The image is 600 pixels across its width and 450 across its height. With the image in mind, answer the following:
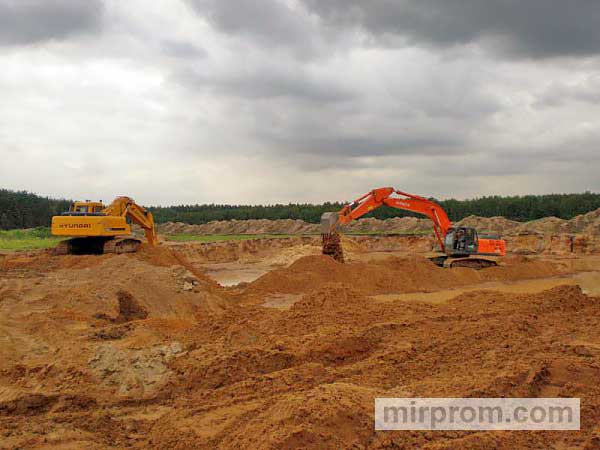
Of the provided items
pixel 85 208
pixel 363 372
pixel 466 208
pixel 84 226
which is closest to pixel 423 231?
pixel 466 208

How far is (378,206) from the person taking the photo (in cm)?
2320

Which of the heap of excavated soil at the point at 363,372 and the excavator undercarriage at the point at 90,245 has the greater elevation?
the excavator undercarriage at the point at 90,245

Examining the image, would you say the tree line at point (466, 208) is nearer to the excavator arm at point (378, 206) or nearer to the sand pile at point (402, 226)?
the sand pile at point (402, 226)

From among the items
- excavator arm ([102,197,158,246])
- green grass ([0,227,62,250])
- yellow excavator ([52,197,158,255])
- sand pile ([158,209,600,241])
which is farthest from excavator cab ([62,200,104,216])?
sand pile ([158,209,600,241])

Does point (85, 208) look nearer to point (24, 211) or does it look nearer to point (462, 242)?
point (462, 242)

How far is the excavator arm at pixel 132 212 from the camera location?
1744 cm

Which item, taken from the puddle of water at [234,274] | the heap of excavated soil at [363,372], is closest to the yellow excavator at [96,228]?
the puddle of water at [234,274]

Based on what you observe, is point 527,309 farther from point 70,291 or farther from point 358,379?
point 70,291

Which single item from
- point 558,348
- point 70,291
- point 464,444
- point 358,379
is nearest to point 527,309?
point 558,348

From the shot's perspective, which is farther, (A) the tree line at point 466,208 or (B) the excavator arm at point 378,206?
(A) the tree line at point 466,208

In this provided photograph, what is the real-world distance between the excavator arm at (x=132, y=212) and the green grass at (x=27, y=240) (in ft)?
39.3

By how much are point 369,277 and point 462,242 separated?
5.69 meters

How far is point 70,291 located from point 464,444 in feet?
35.2

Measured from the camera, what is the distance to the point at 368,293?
18.7m
